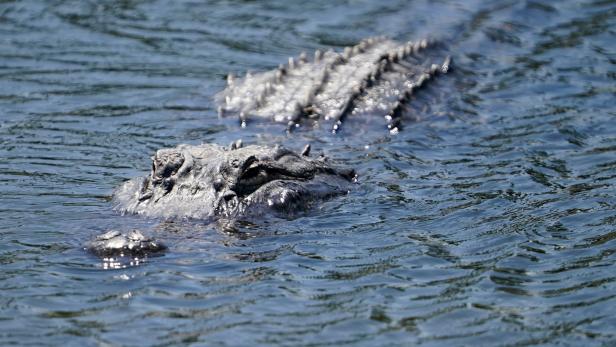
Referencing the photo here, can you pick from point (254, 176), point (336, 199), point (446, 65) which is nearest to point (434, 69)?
point (446, 65)

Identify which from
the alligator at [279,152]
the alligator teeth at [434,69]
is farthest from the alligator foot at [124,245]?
the alligator teeth at [434,69]

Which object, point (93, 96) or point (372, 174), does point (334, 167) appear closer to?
point (372, 174)

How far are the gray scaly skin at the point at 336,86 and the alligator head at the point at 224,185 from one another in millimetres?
1982

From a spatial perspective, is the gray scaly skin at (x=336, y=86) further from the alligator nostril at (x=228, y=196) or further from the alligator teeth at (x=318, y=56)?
the alligator nostril at (x=228, y=196)

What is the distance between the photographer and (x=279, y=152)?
8094mm

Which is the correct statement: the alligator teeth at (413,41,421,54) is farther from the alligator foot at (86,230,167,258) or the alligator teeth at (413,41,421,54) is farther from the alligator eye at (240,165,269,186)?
the alligator foot at (86,230,167,258)

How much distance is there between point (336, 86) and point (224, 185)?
3.63 m

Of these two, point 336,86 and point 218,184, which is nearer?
point 218,184

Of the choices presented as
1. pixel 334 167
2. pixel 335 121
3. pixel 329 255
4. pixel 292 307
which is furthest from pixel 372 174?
pixel 292 307

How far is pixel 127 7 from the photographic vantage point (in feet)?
48.5

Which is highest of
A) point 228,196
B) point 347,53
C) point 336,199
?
point 347,53

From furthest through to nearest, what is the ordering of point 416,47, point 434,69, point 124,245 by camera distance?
1. point 416,47
2. point 434,69
3. point 124,245

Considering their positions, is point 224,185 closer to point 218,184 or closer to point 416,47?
point 218,184

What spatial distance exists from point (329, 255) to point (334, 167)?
179cm
